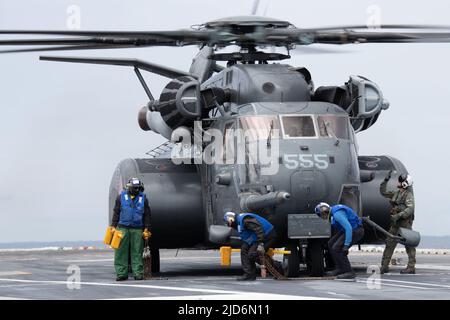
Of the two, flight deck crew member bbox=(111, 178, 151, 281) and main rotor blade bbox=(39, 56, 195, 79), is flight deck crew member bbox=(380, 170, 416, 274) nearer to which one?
flight deck crew member bbox=(111, 178, 151, 281)

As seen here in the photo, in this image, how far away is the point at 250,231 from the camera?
22031 mm

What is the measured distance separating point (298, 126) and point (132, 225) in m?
3.84

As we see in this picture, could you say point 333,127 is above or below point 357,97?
below

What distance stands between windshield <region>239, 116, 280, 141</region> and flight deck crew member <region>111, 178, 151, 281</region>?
244 centimetres

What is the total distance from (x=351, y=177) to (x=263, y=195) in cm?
184

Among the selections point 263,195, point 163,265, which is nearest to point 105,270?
point 163,265

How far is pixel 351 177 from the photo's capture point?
2231 cm

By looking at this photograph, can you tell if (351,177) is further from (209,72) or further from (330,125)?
(209,72)

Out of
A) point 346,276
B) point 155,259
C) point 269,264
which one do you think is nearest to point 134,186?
point 269,264

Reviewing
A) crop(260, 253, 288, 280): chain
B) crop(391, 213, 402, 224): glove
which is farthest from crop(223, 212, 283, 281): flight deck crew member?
crop(391, 213, 402, 224): glove

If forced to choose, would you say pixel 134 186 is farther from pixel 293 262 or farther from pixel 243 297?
pixel 243 297

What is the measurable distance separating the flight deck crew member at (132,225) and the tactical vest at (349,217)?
12.3 ft

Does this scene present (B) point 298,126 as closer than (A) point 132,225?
Yes

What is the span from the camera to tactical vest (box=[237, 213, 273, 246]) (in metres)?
21.8
